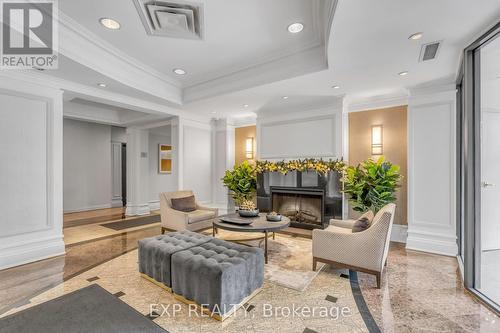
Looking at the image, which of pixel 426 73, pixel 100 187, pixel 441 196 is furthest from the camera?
pixel 100 187

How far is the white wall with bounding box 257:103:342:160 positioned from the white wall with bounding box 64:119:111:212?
5479 mm

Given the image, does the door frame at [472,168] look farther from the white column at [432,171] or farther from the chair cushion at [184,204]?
the chair cushion at [184,204]

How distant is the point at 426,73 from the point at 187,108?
14.6 feet

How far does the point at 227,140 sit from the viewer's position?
21.3 ft

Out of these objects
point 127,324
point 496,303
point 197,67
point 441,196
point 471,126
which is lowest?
point 496,303

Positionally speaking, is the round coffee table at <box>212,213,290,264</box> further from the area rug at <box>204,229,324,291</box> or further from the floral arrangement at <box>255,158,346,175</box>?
the floral arrangement at <box>255,158,346,175</box>

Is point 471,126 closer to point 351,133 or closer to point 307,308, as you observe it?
point 351,133

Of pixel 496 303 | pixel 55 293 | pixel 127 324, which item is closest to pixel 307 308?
pixel 127 324

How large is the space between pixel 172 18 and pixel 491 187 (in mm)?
5332

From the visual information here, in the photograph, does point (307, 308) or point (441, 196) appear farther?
point (441, 196)

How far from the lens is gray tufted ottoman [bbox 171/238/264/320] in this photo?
2062 mm

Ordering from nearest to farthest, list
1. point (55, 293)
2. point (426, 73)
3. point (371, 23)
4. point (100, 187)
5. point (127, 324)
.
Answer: point (127, 324) < point (371, 23) < point (55, 293) < point (426, 73) < point (100, 187)

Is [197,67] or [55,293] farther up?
[197,67]

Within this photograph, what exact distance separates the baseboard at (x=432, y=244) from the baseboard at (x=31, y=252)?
5608 mm
